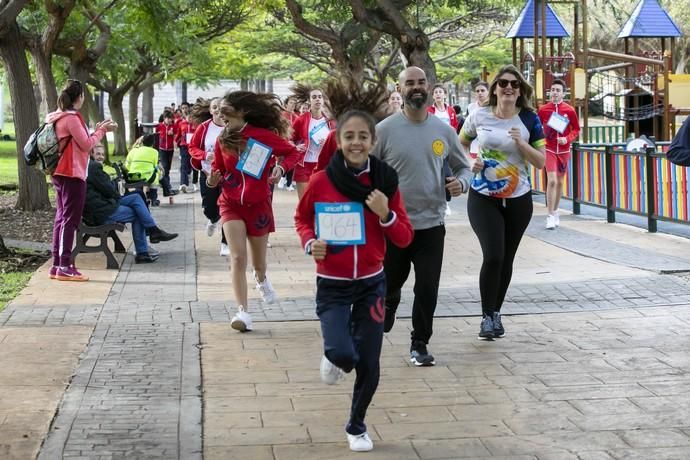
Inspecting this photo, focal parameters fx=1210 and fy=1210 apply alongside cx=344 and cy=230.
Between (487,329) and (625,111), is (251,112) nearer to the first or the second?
(487,329)

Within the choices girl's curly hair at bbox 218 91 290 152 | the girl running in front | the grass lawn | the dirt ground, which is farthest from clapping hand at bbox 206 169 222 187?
the dirt ground

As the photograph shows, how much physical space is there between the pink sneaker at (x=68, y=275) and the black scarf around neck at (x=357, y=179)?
578cm

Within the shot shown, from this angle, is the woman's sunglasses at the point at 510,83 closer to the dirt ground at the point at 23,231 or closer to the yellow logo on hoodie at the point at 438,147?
the yellow logo on hoodie at the point at 438,147

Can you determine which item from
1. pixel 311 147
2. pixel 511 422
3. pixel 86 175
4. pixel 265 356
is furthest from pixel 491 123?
pixel 311 147

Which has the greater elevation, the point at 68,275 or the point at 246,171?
the point at 246,171

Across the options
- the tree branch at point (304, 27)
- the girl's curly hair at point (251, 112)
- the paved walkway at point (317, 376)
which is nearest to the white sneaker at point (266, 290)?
the paved walkway at point (317, 376)

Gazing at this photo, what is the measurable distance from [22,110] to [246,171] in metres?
9.92

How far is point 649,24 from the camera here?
31.2 meters

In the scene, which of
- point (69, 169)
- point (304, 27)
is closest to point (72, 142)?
point (69, 169)

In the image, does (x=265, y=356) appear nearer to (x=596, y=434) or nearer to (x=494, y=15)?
(x=596, y=434)

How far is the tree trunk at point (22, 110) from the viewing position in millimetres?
17156

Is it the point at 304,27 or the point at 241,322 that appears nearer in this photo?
the point at 241,322

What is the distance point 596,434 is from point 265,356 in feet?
8.39

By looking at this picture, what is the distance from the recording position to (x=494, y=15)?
38719 mm
